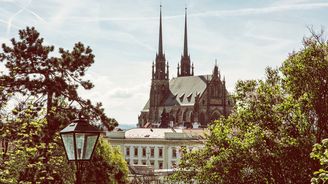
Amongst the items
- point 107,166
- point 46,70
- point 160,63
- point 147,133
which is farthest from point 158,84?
point 46,70

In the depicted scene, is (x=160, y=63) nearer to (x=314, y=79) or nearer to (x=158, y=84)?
(x=158, y=84)

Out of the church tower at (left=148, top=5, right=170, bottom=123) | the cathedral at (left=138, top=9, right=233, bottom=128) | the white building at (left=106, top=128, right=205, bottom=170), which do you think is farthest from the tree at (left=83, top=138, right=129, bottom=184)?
the church tower at (left=148, top=5, right=170, bottom=123)

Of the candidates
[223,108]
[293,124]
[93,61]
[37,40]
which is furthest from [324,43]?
[223,108]

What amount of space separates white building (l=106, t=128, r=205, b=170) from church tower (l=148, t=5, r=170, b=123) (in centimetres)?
5002

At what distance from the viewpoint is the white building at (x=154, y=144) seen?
276 feet

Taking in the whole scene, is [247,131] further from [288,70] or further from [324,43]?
[324,43]

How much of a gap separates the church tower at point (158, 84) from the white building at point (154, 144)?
164ft

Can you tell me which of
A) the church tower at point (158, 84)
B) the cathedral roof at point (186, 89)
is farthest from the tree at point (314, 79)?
the church tower at point (158, 84)

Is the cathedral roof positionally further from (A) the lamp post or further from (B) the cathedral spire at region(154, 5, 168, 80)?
(A) the lamp post

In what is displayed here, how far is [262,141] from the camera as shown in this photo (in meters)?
22.9

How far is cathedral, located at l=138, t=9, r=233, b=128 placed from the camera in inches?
5089

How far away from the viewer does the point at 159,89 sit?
469ft

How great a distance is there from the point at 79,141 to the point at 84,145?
10 cm

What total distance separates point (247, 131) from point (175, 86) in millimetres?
118883
